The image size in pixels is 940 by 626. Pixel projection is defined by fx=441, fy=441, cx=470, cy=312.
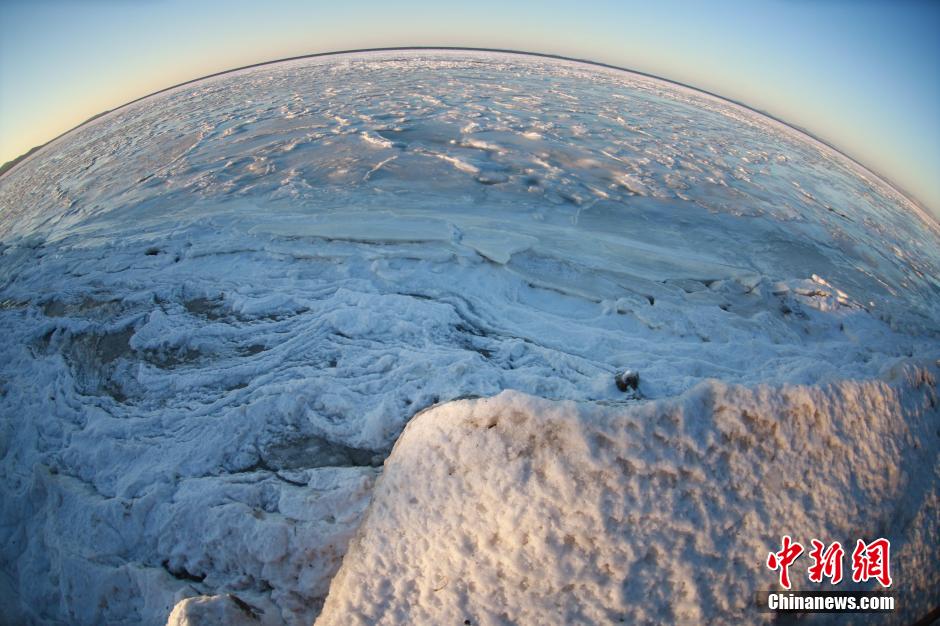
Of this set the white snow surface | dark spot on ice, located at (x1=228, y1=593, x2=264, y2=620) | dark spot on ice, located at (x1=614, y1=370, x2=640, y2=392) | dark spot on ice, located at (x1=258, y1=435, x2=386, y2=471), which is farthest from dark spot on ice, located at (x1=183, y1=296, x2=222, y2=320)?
dark spot on ice, located at (x1=614, y1=370, x2=640, y2=392)

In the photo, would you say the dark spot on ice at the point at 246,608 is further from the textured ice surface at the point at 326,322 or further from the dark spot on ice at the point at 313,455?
the dark spot on ice at the point at 313,455

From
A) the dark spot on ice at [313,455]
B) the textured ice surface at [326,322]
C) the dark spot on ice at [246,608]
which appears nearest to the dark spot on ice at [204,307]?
the textured ice surface at [326,322]

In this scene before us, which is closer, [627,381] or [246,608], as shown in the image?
[246,608]

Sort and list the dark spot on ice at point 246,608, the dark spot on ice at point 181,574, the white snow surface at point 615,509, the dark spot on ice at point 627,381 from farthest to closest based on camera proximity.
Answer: the dark spot on ice at point 627,381, the dark spot on ice at point 181,574, the dark spot on ice at point 246,608, the white snow surface at point 615,509

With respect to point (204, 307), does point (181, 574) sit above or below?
below

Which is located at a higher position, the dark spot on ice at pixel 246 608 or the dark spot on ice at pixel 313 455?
the dark spot on ice at pixel 313 455

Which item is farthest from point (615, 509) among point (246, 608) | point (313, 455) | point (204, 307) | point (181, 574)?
point (204, 307)

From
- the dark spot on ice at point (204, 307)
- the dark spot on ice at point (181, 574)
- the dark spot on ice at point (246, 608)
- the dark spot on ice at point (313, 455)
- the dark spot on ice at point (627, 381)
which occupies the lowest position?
the dark spot on ice at point (181, 574)

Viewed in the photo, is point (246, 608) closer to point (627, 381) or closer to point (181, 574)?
point (181, 574)
